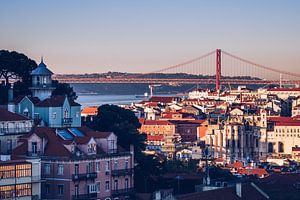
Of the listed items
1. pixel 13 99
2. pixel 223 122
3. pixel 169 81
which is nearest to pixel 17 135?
pixel 13 99

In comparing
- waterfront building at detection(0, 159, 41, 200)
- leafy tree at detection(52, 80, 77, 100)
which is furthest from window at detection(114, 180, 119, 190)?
leafy tree at detection(52, 80, 77, 100)

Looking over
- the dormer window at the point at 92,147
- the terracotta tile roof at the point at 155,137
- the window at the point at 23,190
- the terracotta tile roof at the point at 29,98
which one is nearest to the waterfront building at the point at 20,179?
the window at the point at 23,190

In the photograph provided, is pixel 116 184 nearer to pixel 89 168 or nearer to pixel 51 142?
pixel 89 168

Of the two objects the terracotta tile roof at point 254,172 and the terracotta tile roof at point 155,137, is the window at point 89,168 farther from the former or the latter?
the terracotta tile roof at point 155,137

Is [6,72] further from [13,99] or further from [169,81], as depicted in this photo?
[169,81]

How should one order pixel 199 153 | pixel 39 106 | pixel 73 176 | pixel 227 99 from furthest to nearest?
1. pixel 227 99
2. pixel 199 153
3. pixel 39 106
4. pixel 73 176

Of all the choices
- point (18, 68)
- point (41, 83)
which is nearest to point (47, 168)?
point (41, 83)

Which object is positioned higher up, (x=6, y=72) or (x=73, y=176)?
(x=6, y=72)
